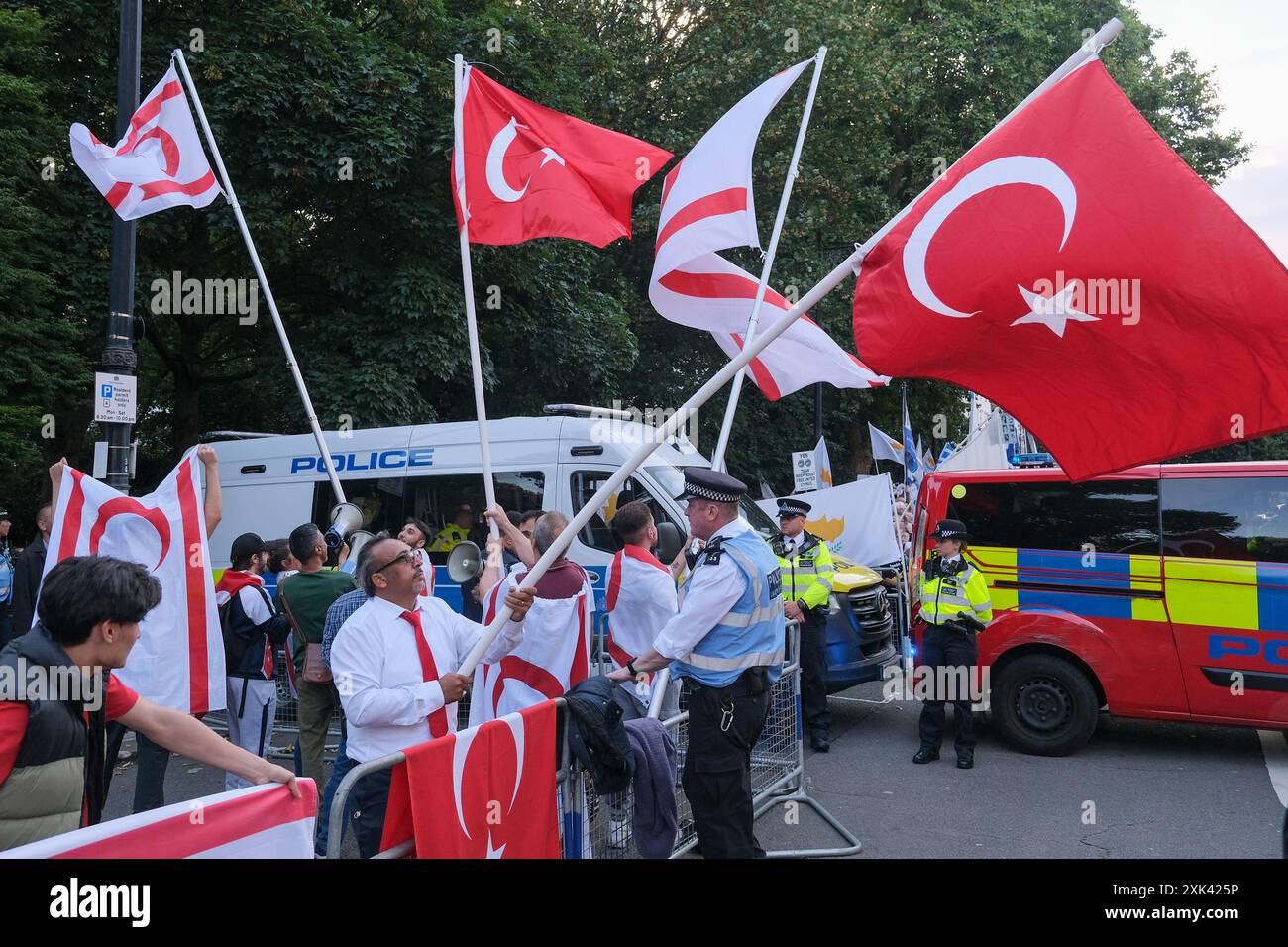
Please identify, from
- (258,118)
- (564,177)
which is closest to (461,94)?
(564,177)

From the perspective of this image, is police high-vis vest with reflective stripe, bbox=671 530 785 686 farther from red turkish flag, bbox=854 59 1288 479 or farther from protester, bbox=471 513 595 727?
red turkish flag, bbox=854 59 1288 479

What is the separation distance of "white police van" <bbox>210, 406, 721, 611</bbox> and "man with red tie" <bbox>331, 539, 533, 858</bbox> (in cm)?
521

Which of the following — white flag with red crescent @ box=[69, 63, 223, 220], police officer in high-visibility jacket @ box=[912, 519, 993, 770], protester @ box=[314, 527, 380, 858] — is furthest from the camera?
police officer in high-visibility jacket @ box=[912, 519, 993, 770]

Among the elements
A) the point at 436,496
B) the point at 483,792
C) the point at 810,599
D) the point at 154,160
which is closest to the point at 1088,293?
the point at 483,792

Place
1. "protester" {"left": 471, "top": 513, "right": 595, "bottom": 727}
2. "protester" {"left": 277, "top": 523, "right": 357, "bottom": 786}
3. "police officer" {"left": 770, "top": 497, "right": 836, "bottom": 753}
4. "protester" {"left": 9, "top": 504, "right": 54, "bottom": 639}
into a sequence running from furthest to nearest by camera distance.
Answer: "protester" {"left": 9, "top": 504, "right": 54, "bottom": 639}
"police officer" {"left": 770, "top": 497, "right": 836, "bottom": 753}
"protester" {"left": 277, "top": 523, "right": 357, "bottom": 786}
"protester" {"left": 471, "top": 513, "right": 595, "bottom": 727}

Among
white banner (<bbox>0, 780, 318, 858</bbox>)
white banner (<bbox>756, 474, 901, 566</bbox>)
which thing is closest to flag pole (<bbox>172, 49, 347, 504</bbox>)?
white banner (<bbox>0, 780, 318, 858</bbox>)

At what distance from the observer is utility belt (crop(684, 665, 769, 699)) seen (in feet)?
15.5

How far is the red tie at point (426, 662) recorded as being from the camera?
4133 millimetres

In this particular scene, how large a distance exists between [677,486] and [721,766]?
537 centimetres

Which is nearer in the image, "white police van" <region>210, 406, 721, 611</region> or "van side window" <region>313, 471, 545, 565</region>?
"white police van" <region>210, 406, 721, 611</region>

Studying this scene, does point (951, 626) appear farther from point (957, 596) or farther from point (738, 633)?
point (738, 633)

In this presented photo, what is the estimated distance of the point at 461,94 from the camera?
634 centimetres

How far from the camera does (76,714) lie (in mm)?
2852

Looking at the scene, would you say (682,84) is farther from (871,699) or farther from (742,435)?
(871,699)
